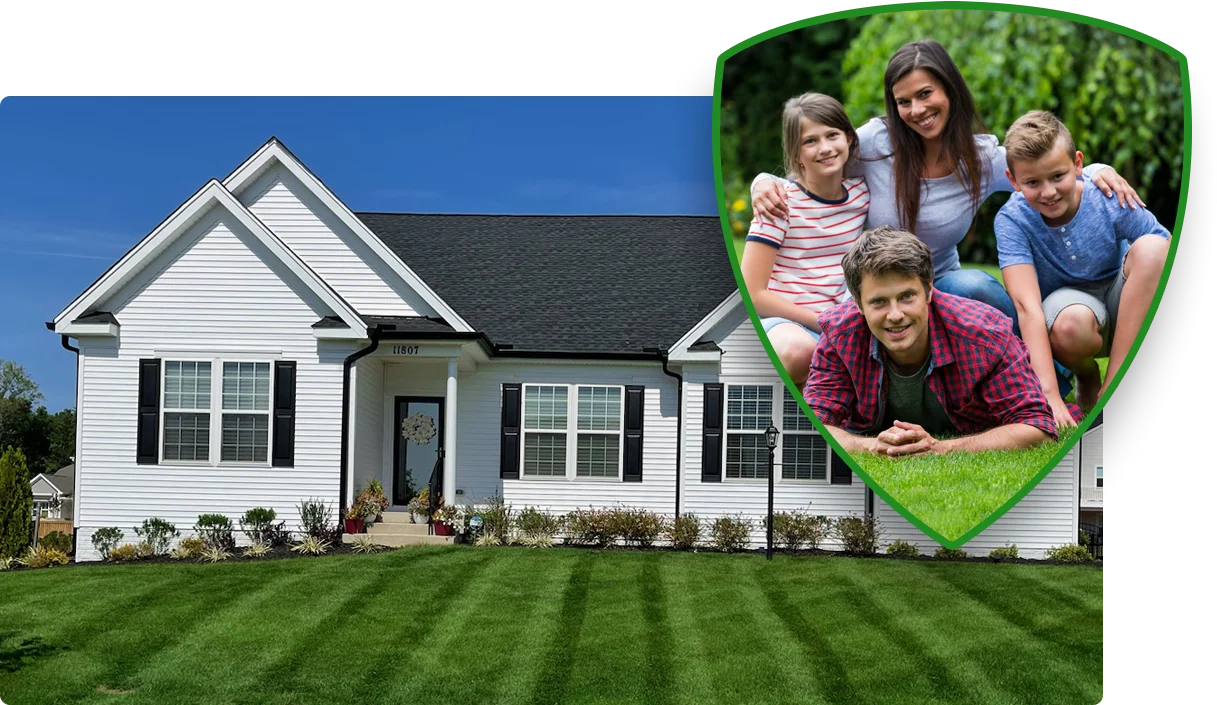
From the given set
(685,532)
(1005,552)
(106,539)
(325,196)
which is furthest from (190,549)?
(1005,552)

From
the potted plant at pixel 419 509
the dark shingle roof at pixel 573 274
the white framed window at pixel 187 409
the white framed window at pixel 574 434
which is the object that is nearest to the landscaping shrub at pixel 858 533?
the white framed window at pixel 574 434

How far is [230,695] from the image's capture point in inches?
433

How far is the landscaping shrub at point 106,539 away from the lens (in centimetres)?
1485

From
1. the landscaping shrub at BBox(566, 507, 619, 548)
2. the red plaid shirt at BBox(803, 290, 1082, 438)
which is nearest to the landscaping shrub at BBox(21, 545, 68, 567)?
the landscaping shrub at BBox(566, 507, 619, 548)

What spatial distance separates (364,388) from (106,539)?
3.38 metres

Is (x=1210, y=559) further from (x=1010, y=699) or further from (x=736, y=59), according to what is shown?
(x=736, y=59)

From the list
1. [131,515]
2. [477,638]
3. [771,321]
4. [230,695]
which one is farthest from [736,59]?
[131,515]

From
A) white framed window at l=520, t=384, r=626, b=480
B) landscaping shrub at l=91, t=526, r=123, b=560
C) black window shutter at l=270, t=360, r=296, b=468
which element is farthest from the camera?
white framed window at l=520, t=384, r=626, b=480

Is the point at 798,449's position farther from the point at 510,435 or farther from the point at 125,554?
the point at 125,554

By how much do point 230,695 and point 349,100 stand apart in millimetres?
6327

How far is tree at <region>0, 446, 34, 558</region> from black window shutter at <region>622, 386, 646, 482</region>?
269 inches

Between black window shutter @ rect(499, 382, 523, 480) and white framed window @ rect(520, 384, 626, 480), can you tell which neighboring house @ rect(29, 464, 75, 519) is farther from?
white framed window @ rect(520, 384, 626, 480)

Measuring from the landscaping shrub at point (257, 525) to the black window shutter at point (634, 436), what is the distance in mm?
4212

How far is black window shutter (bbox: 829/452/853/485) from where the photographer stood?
14.4 metres
